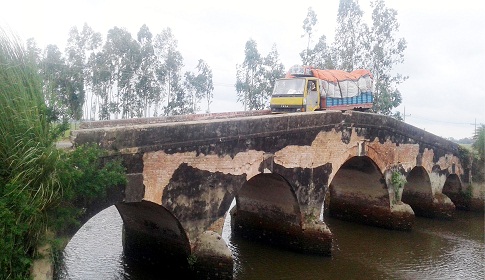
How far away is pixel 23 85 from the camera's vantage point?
6.22 m

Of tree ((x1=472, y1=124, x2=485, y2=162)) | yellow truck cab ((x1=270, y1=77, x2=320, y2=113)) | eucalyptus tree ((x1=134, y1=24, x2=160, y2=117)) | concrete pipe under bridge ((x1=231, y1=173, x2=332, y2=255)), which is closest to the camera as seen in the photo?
concrete pipe under bridge ((x1=231, y1=173, x2=332, y2=255))

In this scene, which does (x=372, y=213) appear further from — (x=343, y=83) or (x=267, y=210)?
(x=343, y=83)

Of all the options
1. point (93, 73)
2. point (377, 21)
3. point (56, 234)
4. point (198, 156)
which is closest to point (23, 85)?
point (56, 234)

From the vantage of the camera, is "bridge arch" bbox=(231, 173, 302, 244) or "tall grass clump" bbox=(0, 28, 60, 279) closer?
"tall grass clump" bbox=(0, 28, 60, 279)

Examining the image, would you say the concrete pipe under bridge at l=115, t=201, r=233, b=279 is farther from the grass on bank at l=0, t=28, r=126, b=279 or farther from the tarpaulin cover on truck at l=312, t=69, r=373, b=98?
the tarpaulin cover on truck at l=312, t=69, r=373, b=98

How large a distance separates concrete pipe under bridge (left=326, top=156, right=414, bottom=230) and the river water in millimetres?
348

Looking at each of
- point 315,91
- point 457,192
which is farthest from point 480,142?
point 315,91

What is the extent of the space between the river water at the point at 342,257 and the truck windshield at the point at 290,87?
15.0 feet

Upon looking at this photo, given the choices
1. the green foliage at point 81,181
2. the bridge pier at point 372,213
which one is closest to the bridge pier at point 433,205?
the bridge pier at point 372,213

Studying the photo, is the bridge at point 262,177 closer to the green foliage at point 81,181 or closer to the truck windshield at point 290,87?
the green foliage at point 81,181

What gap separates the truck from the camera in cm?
1512

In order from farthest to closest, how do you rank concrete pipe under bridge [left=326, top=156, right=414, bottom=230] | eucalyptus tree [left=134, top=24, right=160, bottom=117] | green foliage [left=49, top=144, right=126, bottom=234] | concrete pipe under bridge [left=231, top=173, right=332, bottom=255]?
eucalyptus tree [left=134, top=24, right=160, bottom=117], concrete pipe under bridge [left=326, top=156, right=414, bottom=230], concrete pipe under bridge [left=231, top=173, right=332, bottom=255], green foliage [left=49, top=144, right=126, bottom=234]

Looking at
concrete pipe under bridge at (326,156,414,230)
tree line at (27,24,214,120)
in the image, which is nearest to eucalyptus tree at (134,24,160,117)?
tree line at (27,24,214,120)

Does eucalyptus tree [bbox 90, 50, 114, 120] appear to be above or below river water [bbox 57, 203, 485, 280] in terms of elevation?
above
